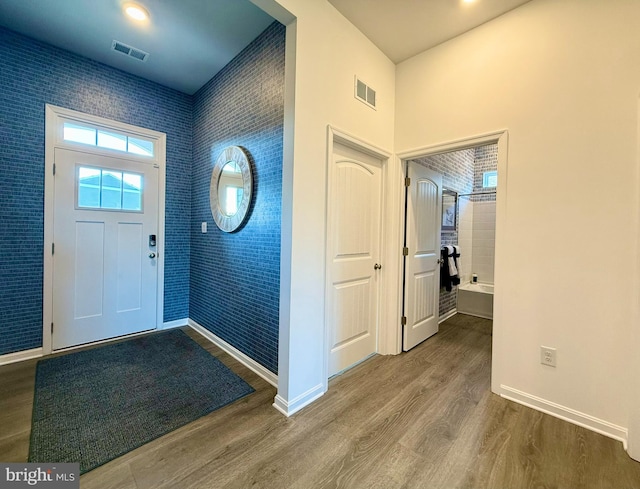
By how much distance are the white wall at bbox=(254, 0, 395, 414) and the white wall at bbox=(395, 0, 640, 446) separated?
44.6 inches

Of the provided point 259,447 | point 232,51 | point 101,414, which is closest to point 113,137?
point 232,51

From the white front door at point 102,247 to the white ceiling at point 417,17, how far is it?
2750mm

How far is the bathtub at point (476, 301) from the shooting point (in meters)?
4.03

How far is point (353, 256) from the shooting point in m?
2.48

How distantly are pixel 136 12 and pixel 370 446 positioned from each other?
11.8 feet

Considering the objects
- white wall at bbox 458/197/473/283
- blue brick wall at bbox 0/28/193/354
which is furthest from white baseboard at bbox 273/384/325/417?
white wall at bbox 458/197/473/283

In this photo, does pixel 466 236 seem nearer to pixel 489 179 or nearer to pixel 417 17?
pixel 489 179

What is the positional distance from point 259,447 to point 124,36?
3535 mm

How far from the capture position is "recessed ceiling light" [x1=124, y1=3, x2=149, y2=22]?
2.13 meters

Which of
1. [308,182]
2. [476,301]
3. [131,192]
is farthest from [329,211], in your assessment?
[476,301]

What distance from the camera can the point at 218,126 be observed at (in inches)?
119

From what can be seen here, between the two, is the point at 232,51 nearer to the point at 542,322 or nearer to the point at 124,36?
the point at 124,36

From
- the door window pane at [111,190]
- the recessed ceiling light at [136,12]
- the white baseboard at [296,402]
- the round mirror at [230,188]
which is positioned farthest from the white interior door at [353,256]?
the door window pane at [111,190]

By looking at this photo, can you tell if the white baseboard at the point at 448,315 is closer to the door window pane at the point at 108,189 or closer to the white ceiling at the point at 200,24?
the white ceiling at the point at 200,24
